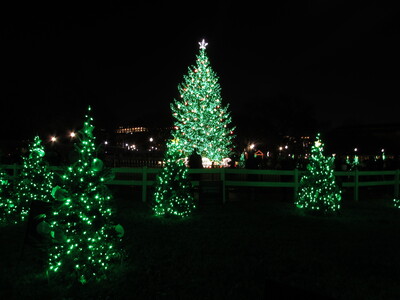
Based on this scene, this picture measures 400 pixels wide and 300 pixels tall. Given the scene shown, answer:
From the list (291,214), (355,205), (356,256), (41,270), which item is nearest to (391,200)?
(355,205)

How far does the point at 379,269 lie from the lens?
627 centimetres

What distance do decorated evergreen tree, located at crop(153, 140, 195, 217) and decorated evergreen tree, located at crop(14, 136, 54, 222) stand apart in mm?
3013

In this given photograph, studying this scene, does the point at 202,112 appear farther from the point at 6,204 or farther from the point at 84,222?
the point at 84,222

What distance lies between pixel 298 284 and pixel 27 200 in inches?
313

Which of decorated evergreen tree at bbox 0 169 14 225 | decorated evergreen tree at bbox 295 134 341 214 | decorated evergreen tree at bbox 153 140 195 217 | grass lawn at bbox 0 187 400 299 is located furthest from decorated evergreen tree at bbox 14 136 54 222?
decorated evergreen tree at bbox 295 134 341 214

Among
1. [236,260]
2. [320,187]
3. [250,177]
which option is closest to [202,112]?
[250,177]

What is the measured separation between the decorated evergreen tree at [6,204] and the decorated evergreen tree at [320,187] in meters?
8.55

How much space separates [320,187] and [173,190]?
460 cm

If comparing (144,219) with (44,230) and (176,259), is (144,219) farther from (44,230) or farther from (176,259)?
(44,230)

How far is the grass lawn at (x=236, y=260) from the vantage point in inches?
205

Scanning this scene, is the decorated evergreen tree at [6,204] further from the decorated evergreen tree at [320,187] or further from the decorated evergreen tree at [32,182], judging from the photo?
the decorated evergreen tree at [320,187]

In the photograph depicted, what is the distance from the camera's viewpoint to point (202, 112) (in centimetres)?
2541

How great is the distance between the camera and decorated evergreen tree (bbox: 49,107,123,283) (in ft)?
17.9

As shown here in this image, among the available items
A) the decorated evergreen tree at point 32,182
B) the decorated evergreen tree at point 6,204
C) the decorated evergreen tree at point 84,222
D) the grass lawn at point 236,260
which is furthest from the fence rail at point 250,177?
the decorated evergreen tree at point 84,222
